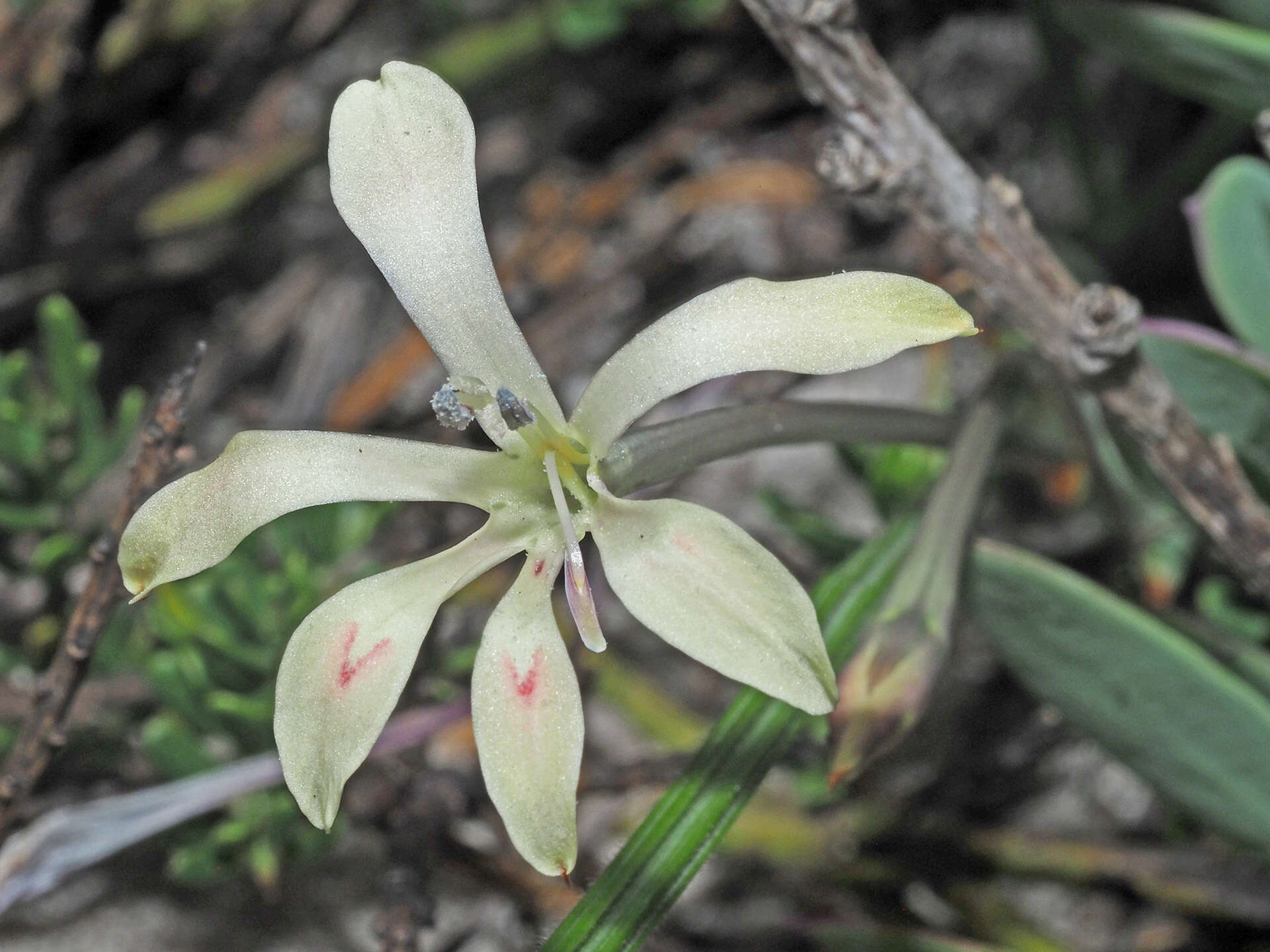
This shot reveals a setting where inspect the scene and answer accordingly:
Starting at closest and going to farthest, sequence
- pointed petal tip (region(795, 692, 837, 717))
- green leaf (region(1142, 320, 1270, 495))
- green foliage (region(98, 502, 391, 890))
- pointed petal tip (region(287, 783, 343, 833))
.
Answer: pointed petal tip (region(795, 692, 837, 717)) < pointed petal tip (region(287, 783, 343, 833)) < green leaf (region(1142, 320, 1270, 495)) < green foliage (region(98, 502, 391, 890))

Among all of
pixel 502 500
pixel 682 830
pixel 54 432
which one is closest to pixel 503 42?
pixel 54 432

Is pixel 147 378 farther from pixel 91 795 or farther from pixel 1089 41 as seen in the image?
pixel 1089 41

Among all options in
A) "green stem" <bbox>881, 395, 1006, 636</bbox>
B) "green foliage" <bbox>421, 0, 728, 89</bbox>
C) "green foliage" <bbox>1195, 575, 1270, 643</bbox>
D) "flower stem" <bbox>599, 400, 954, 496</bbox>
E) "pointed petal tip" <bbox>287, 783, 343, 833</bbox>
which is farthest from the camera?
"green foliage" <bbox>421, 0, 728, 89</bbox>

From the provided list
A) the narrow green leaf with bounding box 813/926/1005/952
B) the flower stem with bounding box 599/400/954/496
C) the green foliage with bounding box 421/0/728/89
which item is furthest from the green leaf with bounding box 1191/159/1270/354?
the green foliage with bounding box 421/0/728/89

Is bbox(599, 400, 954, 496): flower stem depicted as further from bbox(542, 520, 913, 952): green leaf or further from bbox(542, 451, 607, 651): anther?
bbox(542, 520, 913, 952): green leaf

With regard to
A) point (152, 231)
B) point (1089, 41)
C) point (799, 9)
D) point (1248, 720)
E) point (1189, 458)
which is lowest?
point (1248, 720)

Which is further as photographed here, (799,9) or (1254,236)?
(1254,236)

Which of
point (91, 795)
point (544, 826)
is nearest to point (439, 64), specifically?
point (91, 795)
